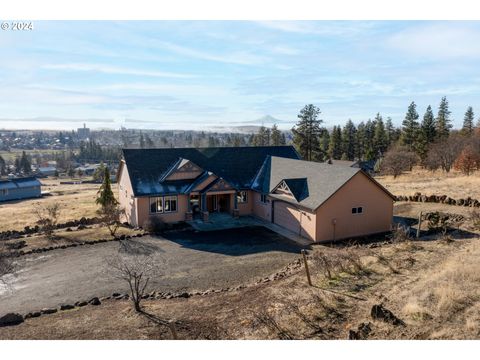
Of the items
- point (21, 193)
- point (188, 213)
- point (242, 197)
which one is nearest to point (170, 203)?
point (188, 213)

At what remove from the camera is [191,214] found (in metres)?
30.6

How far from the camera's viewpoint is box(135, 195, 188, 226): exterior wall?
2912cm

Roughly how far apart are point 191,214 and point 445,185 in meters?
28.2

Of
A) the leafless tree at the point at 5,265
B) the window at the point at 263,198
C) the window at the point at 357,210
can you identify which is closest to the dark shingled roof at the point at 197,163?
the window at the point at 263,198

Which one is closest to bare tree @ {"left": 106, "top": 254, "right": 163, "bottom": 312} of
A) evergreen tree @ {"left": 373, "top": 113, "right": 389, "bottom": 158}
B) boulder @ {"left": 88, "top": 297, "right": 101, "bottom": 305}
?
boulder @ {"left": 88, "top": 297, "right": 101, "bottom": 305}

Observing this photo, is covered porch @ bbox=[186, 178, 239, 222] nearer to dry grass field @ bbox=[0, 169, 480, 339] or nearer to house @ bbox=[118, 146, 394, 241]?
house @ bbox=[118, 146, 394, 241]

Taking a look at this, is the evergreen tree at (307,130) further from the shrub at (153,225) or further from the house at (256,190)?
the shrub at (153,225)

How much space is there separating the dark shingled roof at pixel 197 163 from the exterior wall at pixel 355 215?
9.61 metres

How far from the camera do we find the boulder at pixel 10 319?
45.0 feet

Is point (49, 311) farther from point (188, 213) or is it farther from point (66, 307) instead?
point (188, 213)

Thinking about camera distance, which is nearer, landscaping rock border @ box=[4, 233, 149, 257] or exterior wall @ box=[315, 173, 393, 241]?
landscaping rock border @ box=[4, 233, 149, 257]

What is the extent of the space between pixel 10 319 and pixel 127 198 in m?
18.6

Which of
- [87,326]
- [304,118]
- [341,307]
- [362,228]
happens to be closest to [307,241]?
[362,228]

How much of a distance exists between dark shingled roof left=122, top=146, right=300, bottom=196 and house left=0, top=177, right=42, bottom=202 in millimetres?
47312
